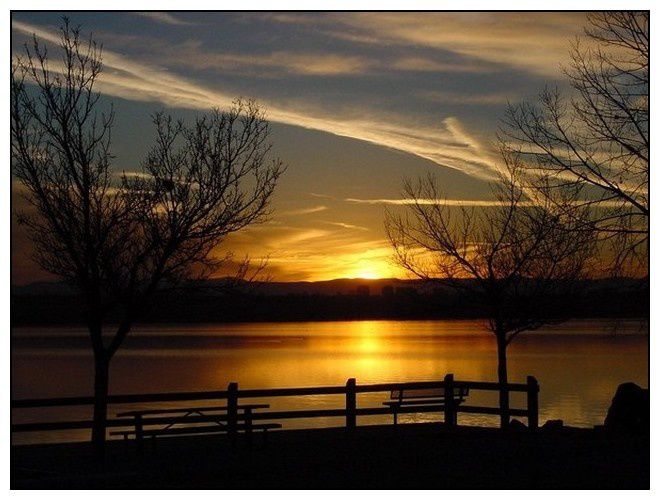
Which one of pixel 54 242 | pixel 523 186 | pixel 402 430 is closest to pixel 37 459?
pixel 54 242

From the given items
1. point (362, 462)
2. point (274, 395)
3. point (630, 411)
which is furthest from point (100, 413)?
point (630, 411)

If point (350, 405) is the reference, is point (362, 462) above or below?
below

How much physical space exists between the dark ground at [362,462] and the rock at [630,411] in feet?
3.01

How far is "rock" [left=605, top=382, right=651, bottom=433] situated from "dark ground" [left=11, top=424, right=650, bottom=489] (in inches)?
36.2

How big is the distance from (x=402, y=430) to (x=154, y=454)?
21.9 ft

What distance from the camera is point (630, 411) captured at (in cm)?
2381

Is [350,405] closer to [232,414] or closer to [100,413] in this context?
[232,414]

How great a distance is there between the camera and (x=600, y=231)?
20.2 meters

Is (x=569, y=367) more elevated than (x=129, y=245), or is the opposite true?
(x=129, y=245)

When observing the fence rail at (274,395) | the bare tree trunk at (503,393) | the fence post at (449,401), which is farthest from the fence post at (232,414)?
the bare tree trunk at (503,393)

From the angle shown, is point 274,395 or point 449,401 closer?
point 274,395

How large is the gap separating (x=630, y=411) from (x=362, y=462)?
343 inches

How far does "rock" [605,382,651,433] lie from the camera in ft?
76.6

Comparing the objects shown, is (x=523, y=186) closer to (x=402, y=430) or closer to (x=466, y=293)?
(x=466, y=293)
